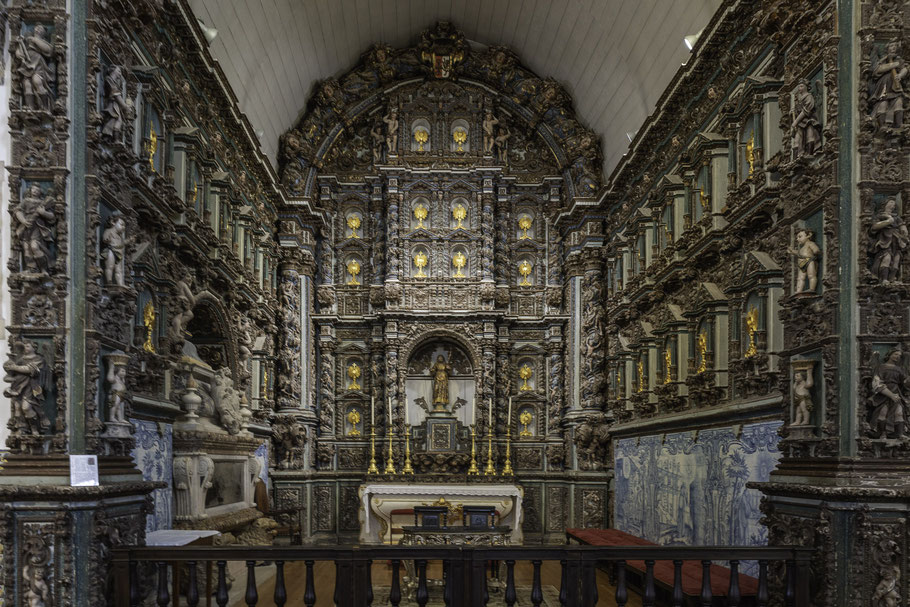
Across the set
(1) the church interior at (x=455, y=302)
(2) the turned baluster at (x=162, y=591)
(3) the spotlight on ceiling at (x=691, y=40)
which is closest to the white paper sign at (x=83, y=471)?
(1) the church interior at (x=455, y=302)

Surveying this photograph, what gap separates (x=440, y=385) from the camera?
1897 centimetres

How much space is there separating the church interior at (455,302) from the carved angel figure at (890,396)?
0.03m

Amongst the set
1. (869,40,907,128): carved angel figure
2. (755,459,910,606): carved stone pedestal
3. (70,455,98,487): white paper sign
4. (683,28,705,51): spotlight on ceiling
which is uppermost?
(683,28,705,51): spotlight on ceiling

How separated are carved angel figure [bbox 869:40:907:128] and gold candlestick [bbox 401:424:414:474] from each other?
13.0 m

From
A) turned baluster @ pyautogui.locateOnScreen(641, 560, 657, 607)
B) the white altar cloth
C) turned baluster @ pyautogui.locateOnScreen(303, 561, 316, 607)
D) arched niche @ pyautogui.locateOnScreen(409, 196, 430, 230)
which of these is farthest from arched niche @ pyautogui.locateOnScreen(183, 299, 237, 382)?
turned baluster @ pyautogui.locateOnScreen(641, 560, 657, 607)

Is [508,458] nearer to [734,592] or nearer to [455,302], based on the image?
[455,302]

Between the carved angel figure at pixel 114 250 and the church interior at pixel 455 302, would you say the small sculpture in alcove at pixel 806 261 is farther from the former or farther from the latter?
the carved angel figure at pixel 114 250

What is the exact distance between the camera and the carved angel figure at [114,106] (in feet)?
24.8

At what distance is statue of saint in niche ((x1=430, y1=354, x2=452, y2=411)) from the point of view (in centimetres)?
1892

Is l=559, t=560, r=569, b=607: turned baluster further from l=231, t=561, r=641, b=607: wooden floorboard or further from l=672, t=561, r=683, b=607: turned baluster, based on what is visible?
l=231, t=561, r=641, b=607: wooden floorboard

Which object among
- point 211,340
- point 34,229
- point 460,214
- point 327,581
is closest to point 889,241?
point 34,229

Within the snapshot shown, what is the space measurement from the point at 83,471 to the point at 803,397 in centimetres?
635

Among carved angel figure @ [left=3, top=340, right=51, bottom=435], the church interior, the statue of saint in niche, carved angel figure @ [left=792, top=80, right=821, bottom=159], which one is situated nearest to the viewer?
carved angel figure @ [left=3, top=340, right=51, bottom=435]

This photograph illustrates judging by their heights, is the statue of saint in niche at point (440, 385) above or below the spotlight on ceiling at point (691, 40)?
below
